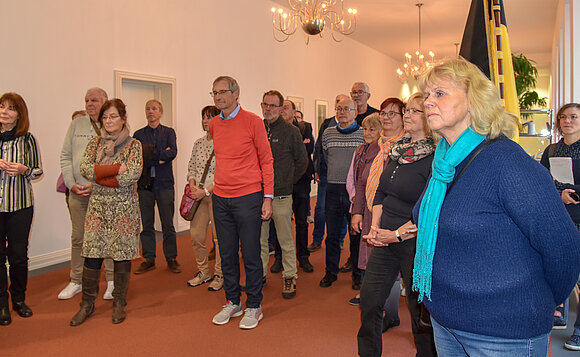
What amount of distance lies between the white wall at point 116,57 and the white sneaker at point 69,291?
1124 mm

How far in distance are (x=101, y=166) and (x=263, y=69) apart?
5.59m

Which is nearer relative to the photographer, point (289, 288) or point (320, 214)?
point (289, 288)

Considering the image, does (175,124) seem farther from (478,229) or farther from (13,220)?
(478,229)

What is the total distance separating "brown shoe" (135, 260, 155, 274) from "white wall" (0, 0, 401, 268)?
110cm

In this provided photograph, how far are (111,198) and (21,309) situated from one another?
120 centimetres

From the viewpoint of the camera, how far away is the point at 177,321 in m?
3.47

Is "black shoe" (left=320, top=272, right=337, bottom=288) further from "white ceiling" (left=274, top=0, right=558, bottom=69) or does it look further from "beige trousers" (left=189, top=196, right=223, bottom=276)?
"white ceiling" (left=274, top=0, right=558, bottom=69)

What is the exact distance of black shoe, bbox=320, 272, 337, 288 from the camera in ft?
14.1

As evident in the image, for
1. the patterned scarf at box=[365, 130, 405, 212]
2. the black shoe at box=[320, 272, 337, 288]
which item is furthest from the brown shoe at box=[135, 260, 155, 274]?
the patterned scarf at box=[365, 130, 405, 212]

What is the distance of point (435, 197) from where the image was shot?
139 cm

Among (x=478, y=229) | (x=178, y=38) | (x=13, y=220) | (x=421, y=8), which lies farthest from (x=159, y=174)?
(x=421, y=8)

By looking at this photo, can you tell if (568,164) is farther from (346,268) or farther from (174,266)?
(174,266)

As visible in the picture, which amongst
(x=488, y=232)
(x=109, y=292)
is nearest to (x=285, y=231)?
(x=109, y=292)

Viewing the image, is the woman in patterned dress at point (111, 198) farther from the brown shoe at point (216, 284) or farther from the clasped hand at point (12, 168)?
the brown shoe at point (216, 284)
